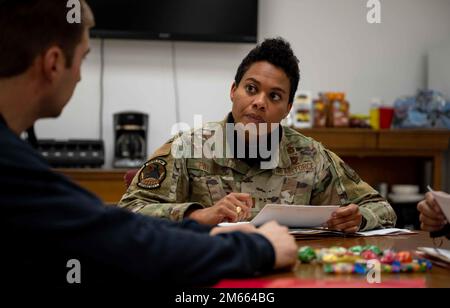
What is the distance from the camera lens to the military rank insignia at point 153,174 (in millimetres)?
1930

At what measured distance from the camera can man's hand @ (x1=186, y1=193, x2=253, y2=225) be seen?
1.68m

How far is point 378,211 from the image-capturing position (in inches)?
77.8

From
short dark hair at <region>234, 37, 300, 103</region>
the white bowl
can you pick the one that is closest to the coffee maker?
A: the white bowl

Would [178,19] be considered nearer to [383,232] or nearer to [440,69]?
[440,69]

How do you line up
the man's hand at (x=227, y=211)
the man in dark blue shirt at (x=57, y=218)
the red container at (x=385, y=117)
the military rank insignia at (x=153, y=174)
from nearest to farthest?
the man in dark blue shirt at (x=57, y=218) < the man's hand at (x=227, y=211) < the military rank insignia at (x=153, y=174) < the red container at (x=385, y=117)

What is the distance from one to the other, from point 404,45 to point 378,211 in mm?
3096

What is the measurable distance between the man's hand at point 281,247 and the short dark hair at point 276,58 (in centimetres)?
107

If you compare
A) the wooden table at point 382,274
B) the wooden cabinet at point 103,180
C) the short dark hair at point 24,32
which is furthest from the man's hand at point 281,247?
the wooden cabinet at point 103,180

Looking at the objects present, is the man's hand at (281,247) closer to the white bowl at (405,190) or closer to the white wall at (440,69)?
the white bowl at (405,190)

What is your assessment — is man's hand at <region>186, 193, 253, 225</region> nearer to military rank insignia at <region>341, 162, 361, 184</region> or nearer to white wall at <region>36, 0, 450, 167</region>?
military rank insignia at <region>341, 162, 361, 184</region>

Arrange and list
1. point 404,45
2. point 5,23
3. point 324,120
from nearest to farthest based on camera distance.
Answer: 1. point 5,23
2. point 324,120
3. point 404,45
